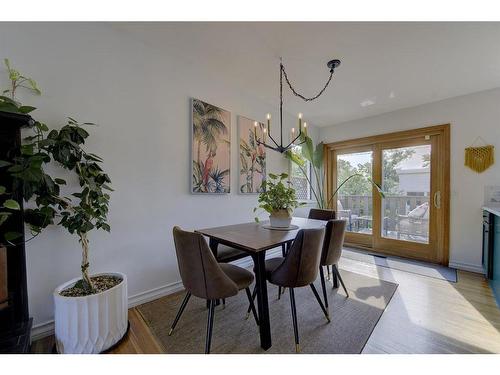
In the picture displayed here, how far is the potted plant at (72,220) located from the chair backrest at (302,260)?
3.86 ft

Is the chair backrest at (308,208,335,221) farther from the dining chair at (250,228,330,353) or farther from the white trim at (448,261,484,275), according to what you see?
the white trim at (448,261,484,275)

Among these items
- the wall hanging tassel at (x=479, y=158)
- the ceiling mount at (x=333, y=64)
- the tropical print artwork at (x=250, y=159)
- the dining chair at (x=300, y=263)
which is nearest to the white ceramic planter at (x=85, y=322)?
the dining chair at (x=300, y=263)

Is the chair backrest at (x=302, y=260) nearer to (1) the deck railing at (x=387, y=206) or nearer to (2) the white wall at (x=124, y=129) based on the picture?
(2) the white wall at (x=124, y=129)

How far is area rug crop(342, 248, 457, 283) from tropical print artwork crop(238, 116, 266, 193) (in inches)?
82.9

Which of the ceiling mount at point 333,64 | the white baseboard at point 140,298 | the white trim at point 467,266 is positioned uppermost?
the ceiling mount at point 333,64

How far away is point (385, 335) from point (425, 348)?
236 mm

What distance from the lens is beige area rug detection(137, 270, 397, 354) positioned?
1.48m

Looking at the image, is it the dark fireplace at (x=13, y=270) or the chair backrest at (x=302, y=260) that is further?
the chair backrest at (x=302, y=260)

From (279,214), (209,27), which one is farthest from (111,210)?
(209,27)

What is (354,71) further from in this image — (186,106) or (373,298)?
(373,298)

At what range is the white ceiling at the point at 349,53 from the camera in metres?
1.81

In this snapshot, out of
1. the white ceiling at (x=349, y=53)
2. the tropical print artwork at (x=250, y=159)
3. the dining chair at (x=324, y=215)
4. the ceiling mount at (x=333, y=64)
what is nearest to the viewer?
the white ceiling at (x=349, y=53)

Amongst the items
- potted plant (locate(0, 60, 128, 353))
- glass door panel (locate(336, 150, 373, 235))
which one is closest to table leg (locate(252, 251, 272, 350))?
potted plant (locate(0, 60, 128, 353))
